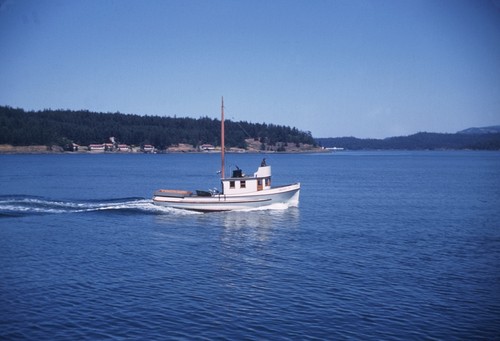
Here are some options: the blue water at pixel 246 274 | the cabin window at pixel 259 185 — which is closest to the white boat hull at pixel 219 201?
the cabin window at pixel 259 185

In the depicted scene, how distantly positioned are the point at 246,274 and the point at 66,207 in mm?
31346

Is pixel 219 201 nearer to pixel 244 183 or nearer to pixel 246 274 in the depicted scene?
pixel 244 183

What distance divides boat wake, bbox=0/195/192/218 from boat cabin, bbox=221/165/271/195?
5761 millimetres

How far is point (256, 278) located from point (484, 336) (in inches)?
452

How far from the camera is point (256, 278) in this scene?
27000 millimetres

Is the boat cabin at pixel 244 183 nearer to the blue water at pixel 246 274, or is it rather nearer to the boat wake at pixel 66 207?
the blue water at pixel 246 274

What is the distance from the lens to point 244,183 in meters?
50.8

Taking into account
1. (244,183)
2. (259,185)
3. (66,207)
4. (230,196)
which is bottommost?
(66,207)

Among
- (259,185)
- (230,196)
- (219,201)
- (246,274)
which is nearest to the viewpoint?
(246,274)

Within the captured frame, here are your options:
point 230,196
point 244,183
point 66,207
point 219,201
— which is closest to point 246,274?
point 219,201

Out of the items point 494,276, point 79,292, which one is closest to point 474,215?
point 494,276

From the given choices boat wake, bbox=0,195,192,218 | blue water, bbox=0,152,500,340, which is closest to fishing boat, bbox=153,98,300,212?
blue water, bbox=0,152,500,340

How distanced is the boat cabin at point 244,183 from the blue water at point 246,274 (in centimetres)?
243

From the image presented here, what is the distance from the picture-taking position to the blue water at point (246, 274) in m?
20.4
